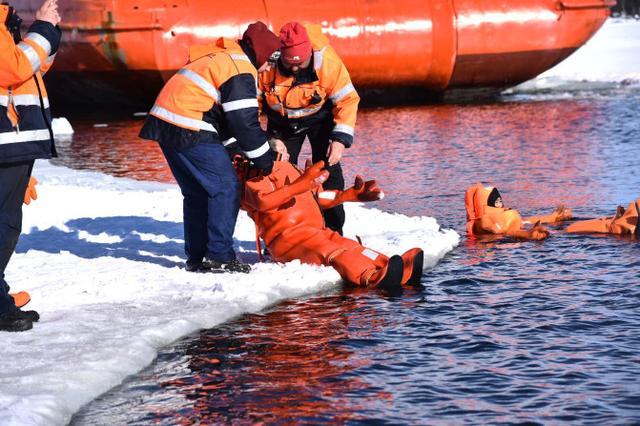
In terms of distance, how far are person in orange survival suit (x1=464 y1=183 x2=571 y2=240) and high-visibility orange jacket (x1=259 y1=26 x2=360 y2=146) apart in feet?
3.77

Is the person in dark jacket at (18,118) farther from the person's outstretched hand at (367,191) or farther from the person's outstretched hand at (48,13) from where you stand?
the person's outstretched hand at (367,191)

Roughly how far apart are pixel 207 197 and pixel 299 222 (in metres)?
0.54

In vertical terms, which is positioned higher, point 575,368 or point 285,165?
point 285,165

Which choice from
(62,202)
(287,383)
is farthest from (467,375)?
(62,202)

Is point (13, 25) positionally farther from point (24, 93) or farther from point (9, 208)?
point (9, 208)

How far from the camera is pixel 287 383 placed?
15.4 ft

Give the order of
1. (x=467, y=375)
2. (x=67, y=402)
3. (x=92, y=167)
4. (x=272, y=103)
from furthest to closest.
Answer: (x=92, y=167) < (x=272, y=103) < (x=467, y=375) < (x=67, y=402)

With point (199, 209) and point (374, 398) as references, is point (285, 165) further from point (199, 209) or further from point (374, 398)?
point (374, 398)

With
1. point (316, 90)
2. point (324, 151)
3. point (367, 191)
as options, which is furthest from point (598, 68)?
point (367, 191)

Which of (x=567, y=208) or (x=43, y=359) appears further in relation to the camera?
(x=567, y=208)

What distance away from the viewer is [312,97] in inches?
270

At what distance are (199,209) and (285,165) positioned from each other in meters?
0.58

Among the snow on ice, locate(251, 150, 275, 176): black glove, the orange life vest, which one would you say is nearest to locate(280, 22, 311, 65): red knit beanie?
locate(251, 150, 275, 176): black glove

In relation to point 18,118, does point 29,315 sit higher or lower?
lower
